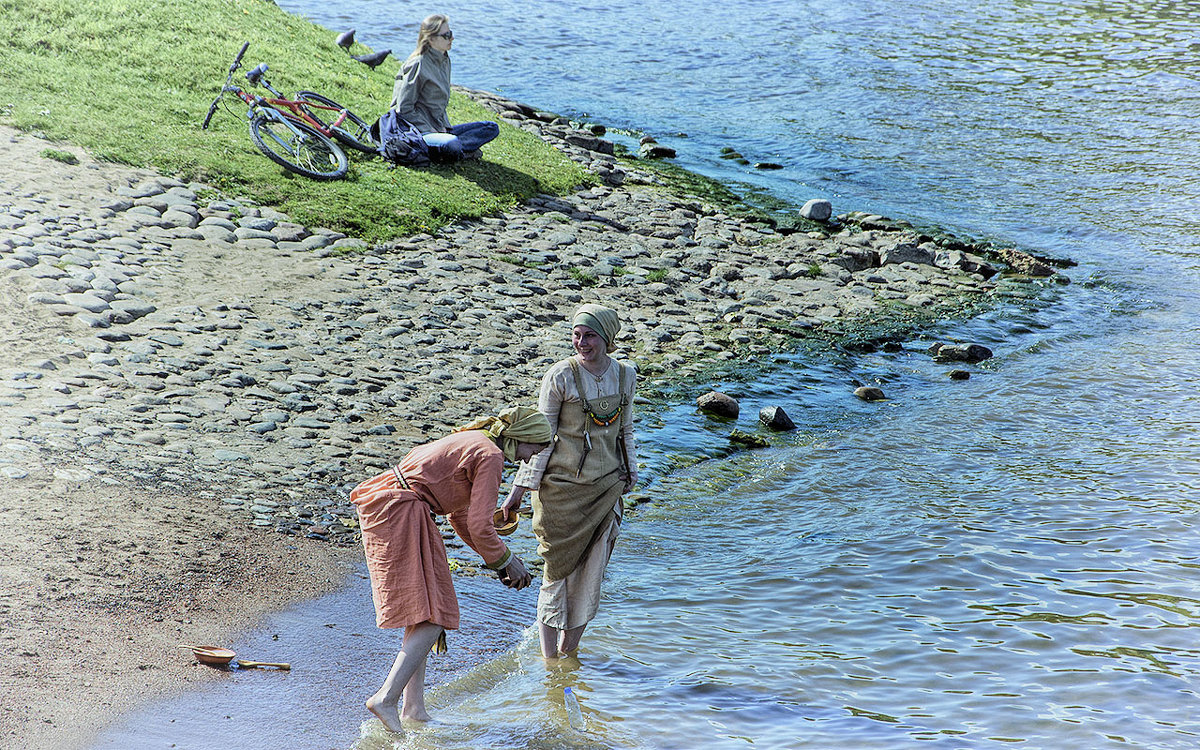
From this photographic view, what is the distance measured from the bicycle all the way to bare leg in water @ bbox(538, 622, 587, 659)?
30.9 feet

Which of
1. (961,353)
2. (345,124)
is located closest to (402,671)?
(961,353)

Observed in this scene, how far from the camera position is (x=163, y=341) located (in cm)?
976

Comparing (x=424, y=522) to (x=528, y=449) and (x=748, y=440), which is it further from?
(x=748, y=440)

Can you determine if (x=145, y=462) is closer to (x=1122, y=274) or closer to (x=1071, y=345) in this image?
(x=1071, y=345)

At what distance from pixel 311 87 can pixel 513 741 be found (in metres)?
14.1

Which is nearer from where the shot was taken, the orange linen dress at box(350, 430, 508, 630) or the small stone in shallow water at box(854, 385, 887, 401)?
the orange linen dress at box(350, 430, 508, 630)

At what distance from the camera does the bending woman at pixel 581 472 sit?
20.3ft

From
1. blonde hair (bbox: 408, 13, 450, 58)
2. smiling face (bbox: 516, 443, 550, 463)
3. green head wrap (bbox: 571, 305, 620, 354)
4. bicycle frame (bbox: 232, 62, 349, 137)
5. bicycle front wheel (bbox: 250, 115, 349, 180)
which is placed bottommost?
smiling face (bbox: 516, 443, 550, 463)

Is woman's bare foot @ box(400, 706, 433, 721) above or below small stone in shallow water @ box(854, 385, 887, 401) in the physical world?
below

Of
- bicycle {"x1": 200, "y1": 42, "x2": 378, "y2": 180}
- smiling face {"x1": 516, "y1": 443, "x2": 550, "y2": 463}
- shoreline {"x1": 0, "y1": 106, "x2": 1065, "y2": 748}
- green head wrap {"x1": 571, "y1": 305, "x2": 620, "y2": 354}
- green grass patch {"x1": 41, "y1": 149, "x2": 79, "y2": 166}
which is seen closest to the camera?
smiling face {"x1": 516, "y1": 443, "x2": 550, "y2": 463}

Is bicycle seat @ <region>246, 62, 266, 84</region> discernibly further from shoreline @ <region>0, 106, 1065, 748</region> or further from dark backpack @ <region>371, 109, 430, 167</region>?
shoreline @ <region>0, 106, 1065, 748</region>

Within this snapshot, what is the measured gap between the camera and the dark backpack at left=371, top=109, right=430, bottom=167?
608 inches

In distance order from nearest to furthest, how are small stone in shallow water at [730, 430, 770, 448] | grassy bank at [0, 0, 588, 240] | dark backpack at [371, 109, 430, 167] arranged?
small stone in shallow water at [730, 430, 770, 448], grassy bank at [0, 0, 588, 240], dark backpack at [371, 109, 430, 167]

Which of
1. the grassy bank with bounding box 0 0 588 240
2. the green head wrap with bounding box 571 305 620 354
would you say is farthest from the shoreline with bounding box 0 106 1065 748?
the green head wrap with bounding box 571 305 620 354
